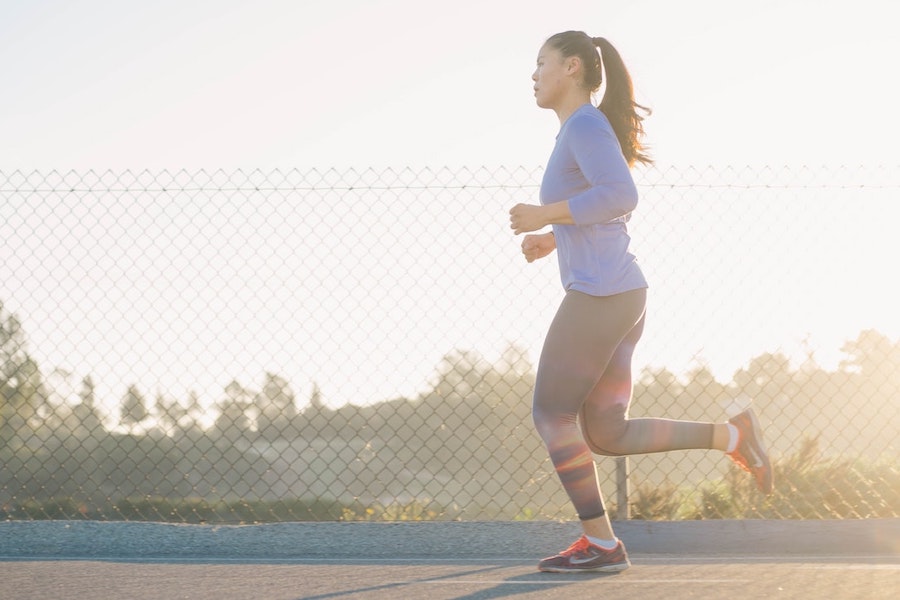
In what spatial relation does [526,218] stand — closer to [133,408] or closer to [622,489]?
[622,489]

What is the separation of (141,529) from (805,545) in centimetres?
283

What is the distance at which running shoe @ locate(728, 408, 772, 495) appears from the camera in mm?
3695

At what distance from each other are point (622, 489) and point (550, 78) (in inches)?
78.1

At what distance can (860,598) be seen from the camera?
2945mm

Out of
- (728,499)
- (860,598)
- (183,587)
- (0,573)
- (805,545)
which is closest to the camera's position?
(860,598)

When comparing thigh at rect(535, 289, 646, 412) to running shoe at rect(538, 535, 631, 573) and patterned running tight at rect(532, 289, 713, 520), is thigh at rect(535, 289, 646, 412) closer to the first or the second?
patterned running tight at rect(532, 289, 713, 520)

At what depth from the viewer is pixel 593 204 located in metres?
3.28

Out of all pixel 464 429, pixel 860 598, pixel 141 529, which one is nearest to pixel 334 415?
pixel 464 429

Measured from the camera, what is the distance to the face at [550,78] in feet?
11.7

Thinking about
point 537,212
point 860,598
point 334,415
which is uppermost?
point 537,212

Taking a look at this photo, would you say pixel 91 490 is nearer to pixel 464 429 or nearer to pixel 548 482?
pixel 464 429

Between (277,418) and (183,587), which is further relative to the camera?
(277,418)

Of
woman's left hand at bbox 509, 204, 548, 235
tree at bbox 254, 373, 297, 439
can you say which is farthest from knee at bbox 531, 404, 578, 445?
tree at bbox 254, 373, 297, 439

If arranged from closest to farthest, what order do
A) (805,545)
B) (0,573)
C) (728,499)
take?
(0,573) < (805,545) < (728,499)
